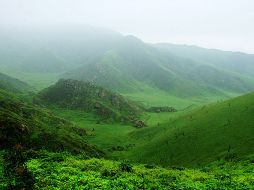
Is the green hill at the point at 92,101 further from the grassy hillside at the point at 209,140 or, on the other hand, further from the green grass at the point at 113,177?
the green grass at the point at 113,177

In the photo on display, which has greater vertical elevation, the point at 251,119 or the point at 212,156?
the point at 251,119

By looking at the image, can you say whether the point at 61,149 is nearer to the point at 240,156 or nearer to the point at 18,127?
the point at 18,127

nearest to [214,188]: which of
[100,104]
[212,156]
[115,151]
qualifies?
[212,156]

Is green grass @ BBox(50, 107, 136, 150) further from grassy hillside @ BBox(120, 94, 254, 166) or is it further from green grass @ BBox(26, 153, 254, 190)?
green grass @ BBox(26, 153, 254, 190)

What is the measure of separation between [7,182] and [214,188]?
19508 mm

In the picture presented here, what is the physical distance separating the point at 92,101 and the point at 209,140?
4331 inches

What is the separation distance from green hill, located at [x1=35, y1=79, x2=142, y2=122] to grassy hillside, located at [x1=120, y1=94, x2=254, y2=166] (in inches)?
2695

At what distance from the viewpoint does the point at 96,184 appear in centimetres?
3150

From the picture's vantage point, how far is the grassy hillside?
62250 mm

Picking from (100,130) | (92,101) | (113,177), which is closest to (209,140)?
(113,177)

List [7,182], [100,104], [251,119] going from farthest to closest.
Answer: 1. [100,104]
2. [251,119]
3. [7,182]

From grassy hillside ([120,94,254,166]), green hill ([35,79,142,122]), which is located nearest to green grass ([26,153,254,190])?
grassy hillside ([120,94,254,166])

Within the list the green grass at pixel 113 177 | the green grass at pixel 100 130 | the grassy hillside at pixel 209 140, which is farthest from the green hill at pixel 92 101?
the green grass at pixel 113 177

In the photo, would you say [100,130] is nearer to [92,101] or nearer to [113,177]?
[92,101]
